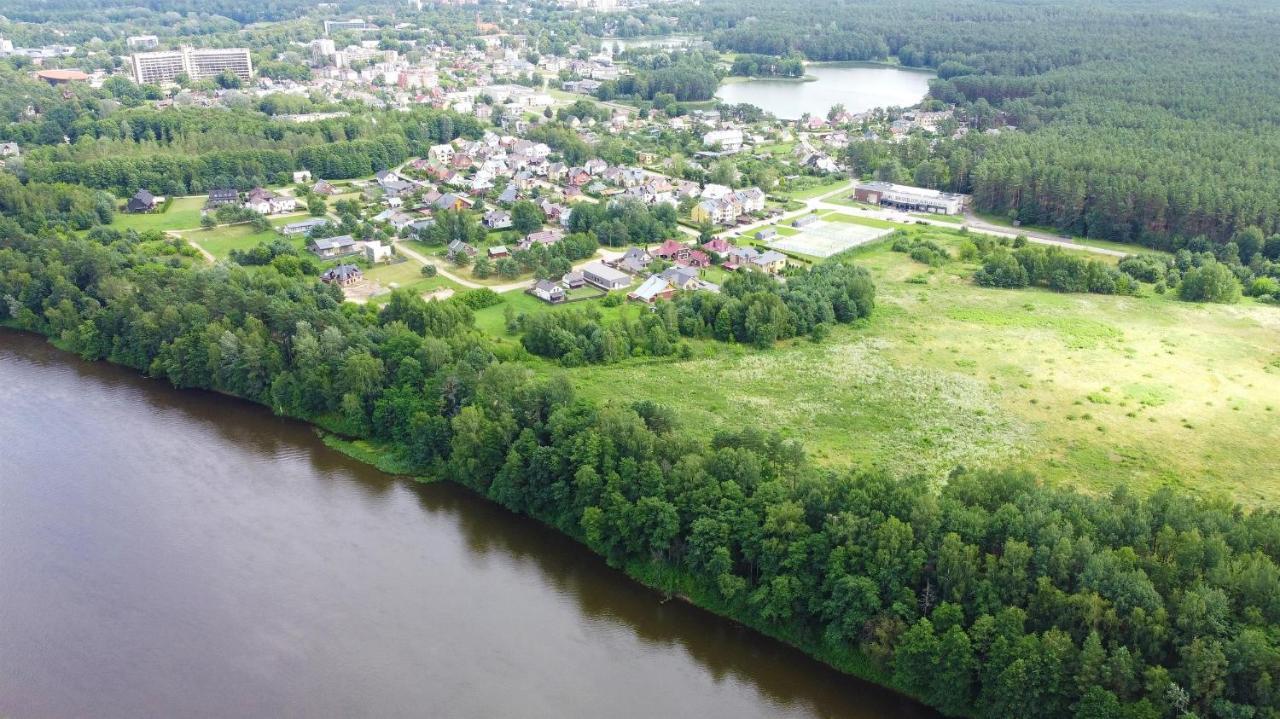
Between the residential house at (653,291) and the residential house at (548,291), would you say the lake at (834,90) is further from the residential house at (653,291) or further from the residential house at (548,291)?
the residential house at (548,291)

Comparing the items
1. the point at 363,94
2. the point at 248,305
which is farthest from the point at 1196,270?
the point at 363,94

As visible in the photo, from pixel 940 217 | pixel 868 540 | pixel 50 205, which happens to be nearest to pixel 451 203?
pixel 50 205

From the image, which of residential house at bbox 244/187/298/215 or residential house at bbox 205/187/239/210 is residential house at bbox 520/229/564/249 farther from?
residential house at bbox 205/187/239/210

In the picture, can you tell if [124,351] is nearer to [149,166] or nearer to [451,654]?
[451,654]

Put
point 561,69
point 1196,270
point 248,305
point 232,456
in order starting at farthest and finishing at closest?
point 561,69, point 1196,270, point 248,305, point 232,456

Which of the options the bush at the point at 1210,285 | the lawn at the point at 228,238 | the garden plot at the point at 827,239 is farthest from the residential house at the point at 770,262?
the lawn at the point at 228,238

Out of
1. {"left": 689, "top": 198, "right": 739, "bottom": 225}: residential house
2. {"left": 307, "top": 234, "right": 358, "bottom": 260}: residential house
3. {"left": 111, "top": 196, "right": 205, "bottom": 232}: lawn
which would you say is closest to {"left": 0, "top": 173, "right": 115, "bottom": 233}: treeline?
{"left": 111, "top": 196, "right": 205, "bottom": 232}: lawn
